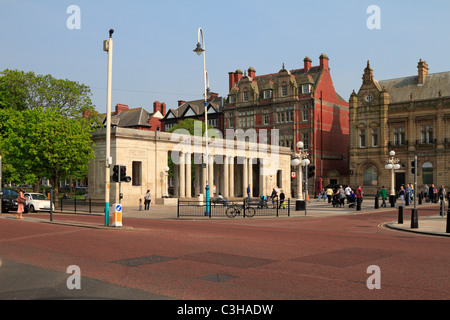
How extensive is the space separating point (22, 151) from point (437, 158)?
54644 millimetres

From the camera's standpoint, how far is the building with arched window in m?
65.0

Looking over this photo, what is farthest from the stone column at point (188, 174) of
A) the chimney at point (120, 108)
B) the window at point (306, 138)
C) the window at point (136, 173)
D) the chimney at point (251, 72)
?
the chimney at point (120, 108)

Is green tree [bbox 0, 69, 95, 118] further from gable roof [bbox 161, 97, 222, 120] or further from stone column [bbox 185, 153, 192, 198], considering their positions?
gable roof [bbox 161, 97, 222, 120]

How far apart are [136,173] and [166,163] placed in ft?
11.3

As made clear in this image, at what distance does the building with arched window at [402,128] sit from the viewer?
65000 millimetres

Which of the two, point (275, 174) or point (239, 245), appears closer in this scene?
point (239, 245)

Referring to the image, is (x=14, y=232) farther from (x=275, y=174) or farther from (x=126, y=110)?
(x=126, y=110)

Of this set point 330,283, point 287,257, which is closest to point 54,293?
point 330,283

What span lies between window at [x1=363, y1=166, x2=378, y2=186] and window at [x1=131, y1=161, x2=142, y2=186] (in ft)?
130

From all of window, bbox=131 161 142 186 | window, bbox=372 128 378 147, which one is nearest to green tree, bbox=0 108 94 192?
window, bbox=131 161 142 186

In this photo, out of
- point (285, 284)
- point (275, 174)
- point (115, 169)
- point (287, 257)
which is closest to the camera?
point (285, 284)

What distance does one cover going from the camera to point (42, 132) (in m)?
43.8

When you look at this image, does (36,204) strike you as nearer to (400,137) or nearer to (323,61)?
(400,137)

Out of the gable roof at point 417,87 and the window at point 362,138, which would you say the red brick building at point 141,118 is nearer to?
the window at point 362,138
